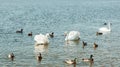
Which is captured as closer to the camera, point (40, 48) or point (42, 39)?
point (40, 48)

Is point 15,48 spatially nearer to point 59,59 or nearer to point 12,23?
point 59,59

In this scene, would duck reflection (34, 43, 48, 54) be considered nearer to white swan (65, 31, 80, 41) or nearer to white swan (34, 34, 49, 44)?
white swan (34, 34, 49, 44)

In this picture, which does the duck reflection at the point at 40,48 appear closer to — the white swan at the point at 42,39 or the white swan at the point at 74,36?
the white swan at the point at 42,39

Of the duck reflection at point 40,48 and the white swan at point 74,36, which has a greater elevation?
the white swan at point 74,36

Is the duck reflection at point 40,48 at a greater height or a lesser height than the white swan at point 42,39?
lesser

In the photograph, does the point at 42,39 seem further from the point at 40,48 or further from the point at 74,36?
the point at 74,36

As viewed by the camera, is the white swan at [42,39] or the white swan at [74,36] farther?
the white swan at [74,36]

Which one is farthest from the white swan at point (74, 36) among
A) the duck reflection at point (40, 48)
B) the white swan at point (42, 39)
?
the duck reflection at point (40, 48)

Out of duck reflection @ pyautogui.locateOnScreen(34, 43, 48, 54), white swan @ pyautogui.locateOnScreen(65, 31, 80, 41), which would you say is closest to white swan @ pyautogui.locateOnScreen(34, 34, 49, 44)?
duck reflection @ pyautogui.locateOnScreen(34, 43, 48, 54)

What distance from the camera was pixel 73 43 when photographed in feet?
188

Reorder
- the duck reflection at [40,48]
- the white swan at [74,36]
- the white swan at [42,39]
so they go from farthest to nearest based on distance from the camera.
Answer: the white swan at [74,36] < the white swan at [42,39] < the duck reflection at [40,48]

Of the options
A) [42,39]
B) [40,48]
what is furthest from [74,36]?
[40,48]

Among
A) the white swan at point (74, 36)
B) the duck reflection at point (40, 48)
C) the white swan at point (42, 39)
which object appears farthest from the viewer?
the white swan at point (74, 36)

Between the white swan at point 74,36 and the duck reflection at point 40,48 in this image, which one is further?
the white swan at point 74,36
